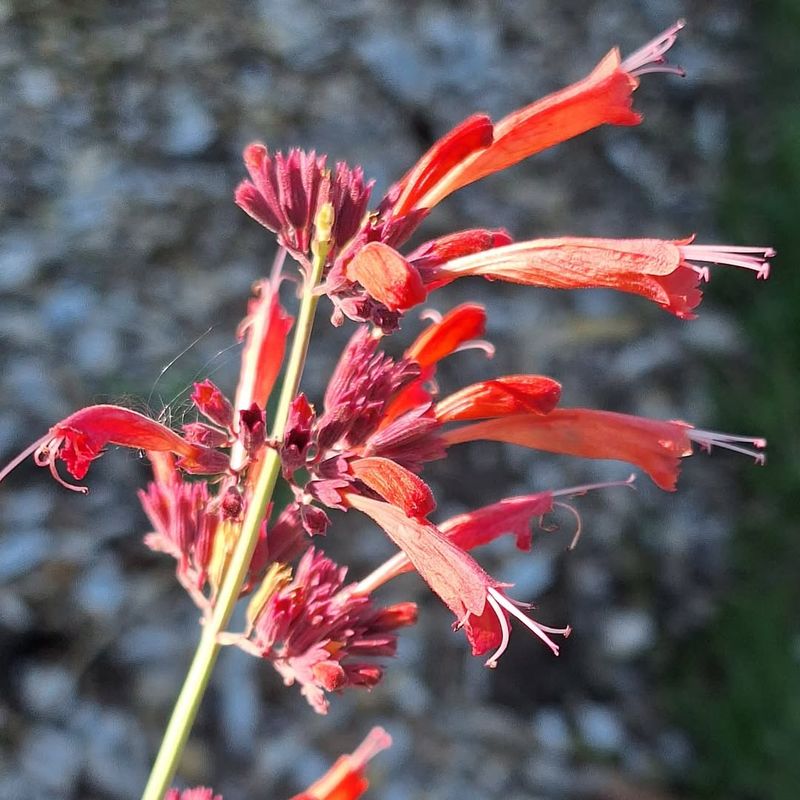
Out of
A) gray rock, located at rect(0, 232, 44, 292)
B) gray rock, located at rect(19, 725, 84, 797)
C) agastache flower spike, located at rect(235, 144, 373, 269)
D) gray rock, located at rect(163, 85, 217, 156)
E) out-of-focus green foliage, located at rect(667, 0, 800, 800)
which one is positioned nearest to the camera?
agastache flower spike, located at rect(235, 144, 373, 269)

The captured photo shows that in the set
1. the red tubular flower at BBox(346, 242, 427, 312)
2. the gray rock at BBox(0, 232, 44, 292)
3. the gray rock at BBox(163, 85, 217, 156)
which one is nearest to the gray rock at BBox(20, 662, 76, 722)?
the gray rock at BBox(0, 232, 44, 292)

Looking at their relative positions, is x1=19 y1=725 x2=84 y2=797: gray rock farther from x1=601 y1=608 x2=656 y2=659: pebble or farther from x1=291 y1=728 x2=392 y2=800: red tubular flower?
x1=601 y1=608 x2=656 y2=659: pebble

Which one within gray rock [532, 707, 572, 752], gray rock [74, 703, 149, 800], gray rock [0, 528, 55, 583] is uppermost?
gray rock [0, 528, 55, 583]

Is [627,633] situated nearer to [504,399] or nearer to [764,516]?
[764,516]

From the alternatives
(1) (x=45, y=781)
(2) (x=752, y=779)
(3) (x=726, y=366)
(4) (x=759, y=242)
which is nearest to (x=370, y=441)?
(1) (x=45, y=781)

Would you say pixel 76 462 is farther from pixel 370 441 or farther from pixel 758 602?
pixel 758 602

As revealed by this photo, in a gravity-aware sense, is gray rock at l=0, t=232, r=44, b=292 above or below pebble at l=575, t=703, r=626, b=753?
above
